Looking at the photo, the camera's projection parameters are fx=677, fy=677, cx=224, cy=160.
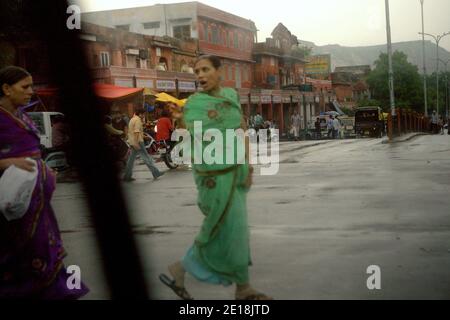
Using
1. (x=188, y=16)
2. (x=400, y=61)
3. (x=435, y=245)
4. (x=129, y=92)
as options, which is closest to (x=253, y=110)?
(x=188, y=16)

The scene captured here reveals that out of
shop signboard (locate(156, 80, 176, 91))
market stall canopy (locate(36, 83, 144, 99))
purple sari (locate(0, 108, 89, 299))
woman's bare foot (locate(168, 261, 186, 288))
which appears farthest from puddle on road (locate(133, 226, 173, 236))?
shop signboard (locate(156, 80, 176, 91))

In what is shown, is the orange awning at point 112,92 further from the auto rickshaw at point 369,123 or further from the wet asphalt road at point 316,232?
the auto rickshaw at point 369,123

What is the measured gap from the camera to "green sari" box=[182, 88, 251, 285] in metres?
4.51

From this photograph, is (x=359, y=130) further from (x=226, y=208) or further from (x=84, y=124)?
(x=226, y=208)

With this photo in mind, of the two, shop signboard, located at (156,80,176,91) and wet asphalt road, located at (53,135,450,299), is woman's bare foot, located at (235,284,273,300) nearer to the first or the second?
wet asphalt road, located at (53,135,450,299)

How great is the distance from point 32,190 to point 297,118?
37338 mm

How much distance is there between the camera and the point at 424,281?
199 inches

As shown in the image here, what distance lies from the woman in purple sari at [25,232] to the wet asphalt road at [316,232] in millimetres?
630

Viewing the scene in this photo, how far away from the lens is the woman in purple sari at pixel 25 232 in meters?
4.43

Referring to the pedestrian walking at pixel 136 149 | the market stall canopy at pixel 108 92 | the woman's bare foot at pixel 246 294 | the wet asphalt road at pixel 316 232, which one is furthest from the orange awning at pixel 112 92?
the woman's bare foot at pixel 246 294

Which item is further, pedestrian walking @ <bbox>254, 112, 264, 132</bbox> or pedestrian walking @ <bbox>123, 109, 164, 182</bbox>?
pedestrian walking @ <bbox>254, 112, 264, 132</bbox>
